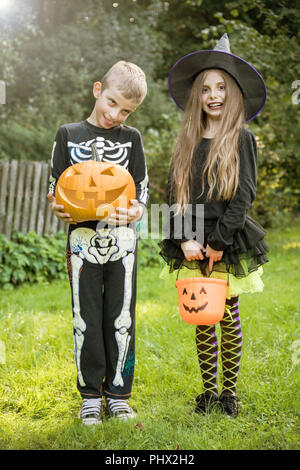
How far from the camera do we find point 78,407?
2.76 meters

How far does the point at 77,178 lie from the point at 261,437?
5.31ft

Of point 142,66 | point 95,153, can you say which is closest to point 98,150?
point 95,153

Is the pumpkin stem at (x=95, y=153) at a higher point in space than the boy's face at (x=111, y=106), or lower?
lower

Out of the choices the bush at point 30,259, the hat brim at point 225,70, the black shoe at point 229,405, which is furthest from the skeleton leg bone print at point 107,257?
the bush at point 30,259

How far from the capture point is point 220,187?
2398 millimetres

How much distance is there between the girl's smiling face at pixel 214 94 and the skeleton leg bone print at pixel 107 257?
80 centimetres

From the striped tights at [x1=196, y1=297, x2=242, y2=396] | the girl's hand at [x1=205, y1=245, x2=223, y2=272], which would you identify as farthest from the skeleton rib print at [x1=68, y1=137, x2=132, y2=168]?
the striped tights at [x1=196, y1=297, x2=242, y2=396]

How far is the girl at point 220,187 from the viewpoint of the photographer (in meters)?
2.40

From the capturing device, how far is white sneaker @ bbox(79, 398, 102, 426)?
8.10ft

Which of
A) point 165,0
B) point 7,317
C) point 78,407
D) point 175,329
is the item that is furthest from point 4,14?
point 78,407

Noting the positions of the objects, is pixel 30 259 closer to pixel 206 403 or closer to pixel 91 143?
pixel 91 143

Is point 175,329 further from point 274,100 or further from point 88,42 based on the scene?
point 88,42

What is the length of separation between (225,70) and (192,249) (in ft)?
3.26

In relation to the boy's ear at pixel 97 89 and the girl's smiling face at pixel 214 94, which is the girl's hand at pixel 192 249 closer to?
the girl's smiling face at pixel 214 94
